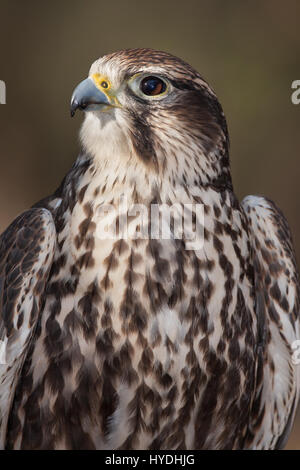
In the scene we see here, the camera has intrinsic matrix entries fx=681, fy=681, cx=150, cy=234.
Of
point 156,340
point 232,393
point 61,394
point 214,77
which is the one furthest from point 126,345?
point 214,77

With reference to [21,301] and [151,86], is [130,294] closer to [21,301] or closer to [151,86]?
[21,301]

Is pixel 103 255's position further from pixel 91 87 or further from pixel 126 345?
pixel 91 87

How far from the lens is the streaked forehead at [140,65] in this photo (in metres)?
2.26

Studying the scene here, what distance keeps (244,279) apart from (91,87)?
856 millimetres

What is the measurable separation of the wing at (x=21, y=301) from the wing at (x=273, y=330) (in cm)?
82

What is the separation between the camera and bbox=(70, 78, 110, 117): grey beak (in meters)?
2.20

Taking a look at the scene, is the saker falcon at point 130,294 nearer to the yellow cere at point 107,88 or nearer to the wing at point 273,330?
the yellow cere at point 107,88

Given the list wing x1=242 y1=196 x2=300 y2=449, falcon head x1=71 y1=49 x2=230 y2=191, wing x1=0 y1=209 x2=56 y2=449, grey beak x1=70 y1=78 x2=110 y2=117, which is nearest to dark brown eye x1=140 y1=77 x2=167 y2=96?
falcon head x1=71 y1=49 x2=230 y2=191

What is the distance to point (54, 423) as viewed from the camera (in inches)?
90.1

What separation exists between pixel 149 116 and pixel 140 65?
17 cm

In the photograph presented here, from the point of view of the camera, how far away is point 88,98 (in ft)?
7.22

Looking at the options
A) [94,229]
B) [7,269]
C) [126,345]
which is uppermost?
[94,229]

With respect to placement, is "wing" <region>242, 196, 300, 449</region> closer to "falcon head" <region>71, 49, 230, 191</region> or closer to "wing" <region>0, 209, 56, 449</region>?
"falcon head" <region>71, 49, 230, 191</region>

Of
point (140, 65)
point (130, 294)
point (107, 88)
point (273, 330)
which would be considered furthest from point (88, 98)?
point (273, 330)
